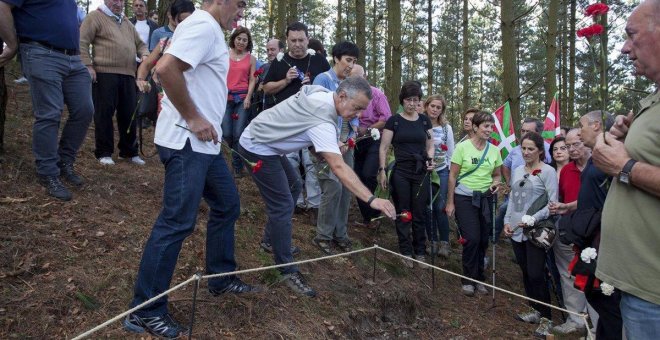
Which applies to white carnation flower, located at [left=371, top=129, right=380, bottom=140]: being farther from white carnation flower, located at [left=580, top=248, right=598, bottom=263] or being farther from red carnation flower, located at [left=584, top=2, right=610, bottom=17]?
red carnation flower, located at [left=584, top=2, right=610, bottom=17]

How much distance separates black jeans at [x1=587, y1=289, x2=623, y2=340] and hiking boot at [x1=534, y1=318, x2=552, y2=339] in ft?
4.07

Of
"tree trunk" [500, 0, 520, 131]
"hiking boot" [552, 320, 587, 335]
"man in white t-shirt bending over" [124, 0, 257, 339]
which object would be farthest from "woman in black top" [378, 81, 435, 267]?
"tree trunk" [500, 0, 520, 131]

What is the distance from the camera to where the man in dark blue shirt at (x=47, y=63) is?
152 inches

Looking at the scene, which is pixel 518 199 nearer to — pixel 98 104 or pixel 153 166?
pixel 153 166

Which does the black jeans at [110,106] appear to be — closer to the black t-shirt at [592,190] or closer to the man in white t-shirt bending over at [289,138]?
the man in white t-shirt bending over at [289,138]

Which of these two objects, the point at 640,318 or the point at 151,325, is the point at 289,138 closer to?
the point at 151,325

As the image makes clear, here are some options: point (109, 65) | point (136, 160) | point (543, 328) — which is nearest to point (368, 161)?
point (543, 328)

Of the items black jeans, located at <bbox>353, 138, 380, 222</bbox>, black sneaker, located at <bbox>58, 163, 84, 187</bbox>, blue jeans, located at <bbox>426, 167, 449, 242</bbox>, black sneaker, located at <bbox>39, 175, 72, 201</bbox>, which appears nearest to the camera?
→ black sneaker, located at <bbox>39, 175, 72, 201</bbox>

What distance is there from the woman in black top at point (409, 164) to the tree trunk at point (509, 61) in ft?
12.8

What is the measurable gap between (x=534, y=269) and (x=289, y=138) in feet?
9.40

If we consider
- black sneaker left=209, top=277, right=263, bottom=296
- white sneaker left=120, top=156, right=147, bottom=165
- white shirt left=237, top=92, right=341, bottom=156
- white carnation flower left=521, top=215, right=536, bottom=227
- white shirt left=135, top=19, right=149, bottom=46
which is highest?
white shirt left=135, top=19, right=149, bottom=46

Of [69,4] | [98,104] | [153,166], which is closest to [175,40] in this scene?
[69,4]

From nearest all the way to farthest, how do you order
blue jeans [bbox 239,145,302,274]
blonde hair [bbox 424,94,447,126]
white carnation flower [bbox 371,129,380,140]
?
blue jeans [bbox 239,145,302,274] < white carnation flower [bbox 371,129,380,140] < blonde hair [bbox 424,94,447,126]

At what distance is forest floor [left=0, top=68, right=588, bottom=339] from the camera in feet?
10.6
